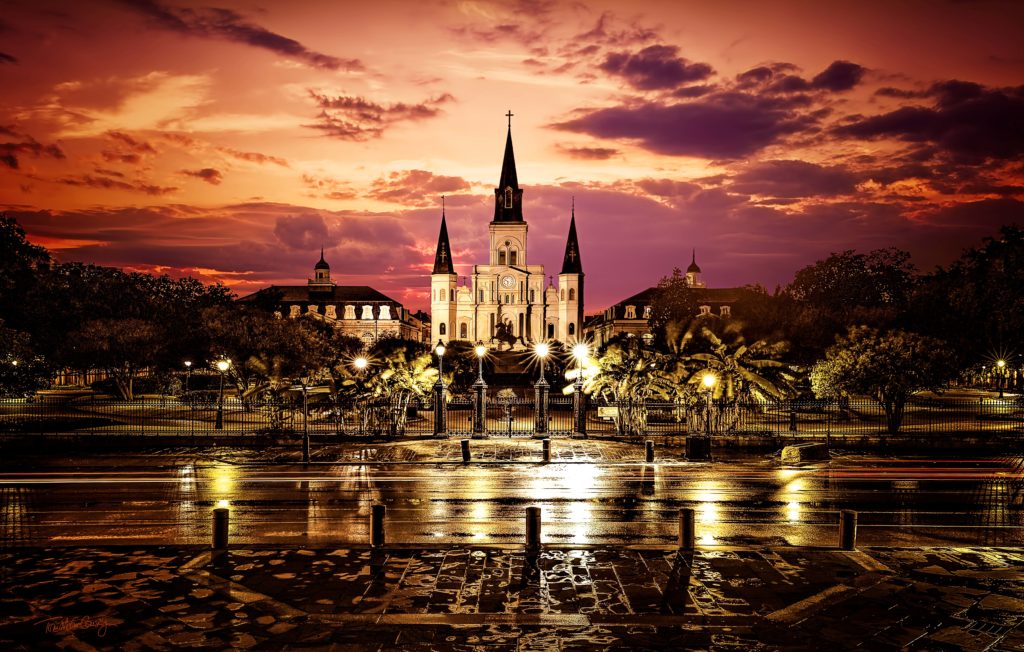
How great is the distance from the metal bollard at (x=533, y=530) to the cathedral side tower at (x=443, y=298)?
102 meters

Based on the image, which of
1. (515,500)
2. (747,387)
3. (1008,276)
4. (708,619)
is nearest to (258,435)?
(515,500)

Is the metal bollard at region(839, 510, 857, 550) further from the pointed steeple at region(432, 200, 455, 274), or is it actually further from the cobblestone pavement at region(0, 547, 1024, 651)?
the pointed steeple at region(432, 200, 455, 274)

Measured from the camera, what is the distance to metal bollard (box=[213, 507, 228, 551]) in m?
11.2

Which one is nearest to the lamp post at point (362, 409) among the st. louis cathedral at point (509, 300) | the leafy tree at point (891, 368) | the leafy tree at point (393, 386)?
the leafy tree at point (393, 386)

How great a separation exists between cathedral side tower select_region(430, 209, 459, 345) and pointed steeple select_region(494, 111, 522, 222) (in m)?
13.0

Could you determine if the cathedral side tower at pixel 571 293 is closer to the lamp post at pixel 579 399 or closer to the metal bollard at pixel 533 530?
the lamp post at pixel 579 399

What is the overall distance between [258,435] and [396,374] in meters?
5.99

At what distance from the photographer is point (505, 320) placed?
11394 cm

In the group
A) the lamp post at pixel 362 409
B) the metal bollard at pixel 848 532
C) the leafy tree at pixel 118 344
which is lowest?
the metal bollard at pixel 848 532

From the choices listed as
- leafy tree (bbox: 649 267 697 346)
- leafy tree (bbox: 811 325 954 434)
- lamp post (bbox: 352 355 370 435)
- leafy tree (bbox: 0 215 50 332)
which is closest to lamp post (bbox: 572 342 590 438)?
lamp post (bbox: 352 355 370 435)

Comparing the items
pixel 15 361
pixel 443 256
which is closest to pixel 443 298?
pixel 443 256

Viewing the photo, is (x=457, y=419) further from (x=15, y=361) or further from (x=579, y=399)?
(x=15, y=361)

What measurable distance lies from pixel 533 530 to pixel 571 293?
104 m

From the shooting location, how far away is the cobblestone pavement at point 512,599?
8.00 meters
